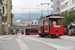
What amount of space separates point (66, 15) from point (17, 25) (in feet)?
257

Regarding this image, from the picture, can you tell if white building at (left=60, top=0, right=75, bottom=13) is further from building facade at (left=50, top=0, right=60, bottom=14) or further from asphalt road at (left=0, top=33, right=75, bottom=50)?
asphalt road at (left=0, top=33, right=75, bottom=50)

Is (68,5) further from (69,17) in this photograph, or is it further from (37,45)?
(37,45)

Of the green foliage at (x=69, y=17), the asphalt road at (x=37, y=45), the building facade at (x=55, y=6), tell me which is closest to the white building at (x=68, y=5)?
the green foliage at (x=69, y=17)

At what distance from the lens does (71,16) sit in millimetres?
59875

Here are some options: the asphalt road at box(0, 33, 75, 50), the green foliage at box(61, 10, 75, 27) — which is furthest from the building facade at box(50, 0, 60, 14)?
the asphalt road at box(0, 33, 75, 50)

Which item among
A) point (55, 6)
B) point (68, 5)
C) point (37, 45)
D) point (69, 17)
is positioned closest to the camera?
point (37, 45)

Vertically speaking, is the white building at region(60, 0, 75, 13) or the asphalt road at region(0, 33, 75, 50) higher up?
the white building at region(60, 0, 75, 13)

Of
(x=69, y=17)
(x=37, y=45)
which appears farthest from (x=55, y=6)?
(x=37, y=45)

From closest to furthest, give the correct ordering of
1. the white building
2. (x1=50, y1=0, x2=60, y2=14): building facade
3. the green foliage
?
the green foliage → the white building → (x1=50, y1=0, x2=60, y2=14): building facade

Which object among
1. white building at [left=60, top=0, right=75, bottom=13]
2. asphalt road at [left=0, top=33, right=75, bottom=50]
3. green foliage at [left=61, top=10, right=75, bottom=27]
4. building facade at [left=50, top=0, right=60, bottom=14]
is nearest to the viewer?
asphalt road at [left=0, top=33, right=75, bottom=50]

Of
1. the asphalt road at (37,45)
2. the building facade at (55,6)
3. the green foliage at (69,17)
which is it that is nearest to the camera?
the asphalt road at (37,45)

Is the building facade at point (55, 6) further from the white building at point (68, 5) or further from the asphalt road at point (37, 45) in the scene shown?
the asphalt road at point (37, 45)

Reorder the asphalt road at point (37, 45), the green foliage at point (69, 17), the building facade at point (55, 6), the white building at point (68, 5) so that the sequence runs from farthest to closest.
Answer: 1. the building facade at point (55, 6)
2. the white building at point (68, 5)
3. the green foliage at point (69, 17)
4. the asphalt road at point (37, 45)

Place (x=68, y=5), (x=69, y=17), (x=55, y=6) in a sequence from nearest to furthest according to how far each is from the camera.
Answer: (x=69, y=17)
(x=68, y=5)
(x=55, y=6)
